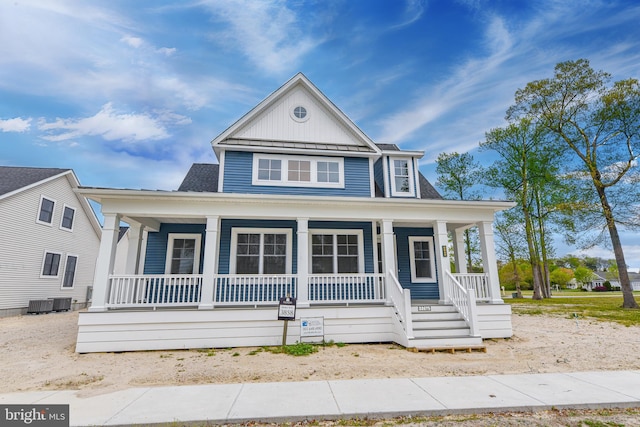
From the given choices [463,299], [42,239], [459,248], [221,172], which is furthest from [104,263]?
[42,239]

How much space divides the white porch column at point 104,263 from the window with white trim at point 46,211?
11.8 metres

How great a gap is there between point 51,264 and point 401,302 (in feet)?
61.9

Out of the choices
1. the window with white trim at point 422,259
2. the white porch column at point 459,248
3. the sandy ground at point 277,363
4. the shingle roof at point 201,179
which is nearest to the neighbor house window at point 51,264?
the sandy ground at point 277,363

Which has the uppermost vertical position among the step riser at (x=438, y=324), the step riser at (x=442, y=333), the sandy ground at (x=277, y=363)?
the step riser at (x=438, y=324)

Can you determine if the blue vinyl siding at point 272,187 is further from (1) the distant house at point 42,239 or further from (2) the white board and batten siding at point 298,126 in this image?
(1) the distant house at point 42,239

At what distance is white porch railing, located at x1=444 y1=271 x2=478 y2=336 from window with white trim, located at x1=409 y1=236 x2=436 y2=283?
2.39 meters

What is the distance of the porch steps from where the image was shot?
714 cm

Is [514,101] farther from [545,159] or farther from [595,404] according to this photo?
[595,404]

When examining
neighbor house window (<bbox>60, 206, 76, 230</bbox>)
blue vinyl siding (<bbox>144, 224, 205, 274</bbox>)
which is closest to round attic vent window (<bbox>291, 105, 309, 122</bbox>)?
blue vinyl siding (<bbox>144, 224, 205, 274</bbox>)

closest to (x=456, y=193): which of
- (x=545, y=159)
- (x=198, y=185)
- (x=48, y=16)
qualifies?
(x=545, y=159)

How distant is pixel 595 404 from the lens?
3961 millimetres

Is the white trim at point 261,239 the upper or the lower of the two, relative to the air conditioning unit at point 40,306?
upper

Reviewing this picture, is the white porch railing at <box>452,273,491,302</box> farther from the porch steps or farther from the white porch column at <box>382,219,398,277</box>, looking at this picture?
the white porch column at <box>382,219,398,277</box>

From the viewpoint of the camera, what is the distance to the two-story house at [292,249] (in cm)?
753
